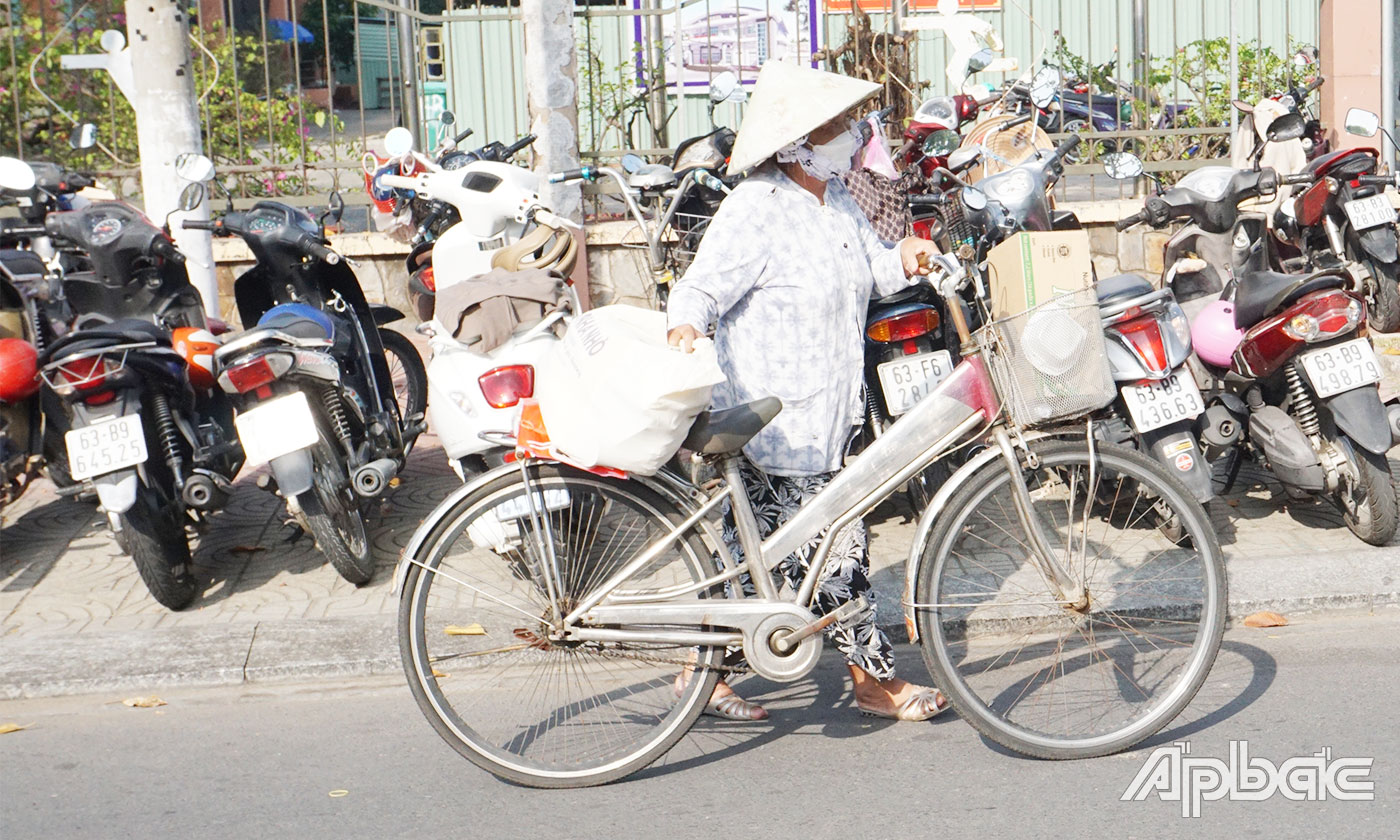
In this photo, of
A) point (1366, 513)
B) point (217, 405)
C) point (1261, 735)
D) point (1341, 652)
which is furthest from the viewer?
point (217, 405)

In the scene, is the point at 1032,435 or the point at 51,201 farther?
the point at 51,201

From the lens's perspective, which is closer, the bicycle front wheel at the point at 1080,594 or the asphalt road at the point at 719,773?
the asphalt road at the point at 719,773

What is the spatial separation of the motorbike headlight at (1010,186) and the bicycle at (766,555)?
1928 millimetres

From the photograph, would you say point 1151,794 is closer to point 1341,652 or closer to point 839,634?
point 839,634

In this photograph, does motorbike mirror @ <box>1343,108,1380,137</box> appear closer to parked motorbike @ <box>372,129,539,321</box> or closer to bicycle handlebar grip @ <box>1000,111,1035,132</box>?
bicycle handlebar grip @ <box>1000,111,1035,132</box>

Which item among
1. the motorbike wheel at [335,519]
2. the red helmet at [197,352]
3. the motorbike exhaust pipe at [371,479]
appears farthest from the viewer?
the red helmet at [197,352]

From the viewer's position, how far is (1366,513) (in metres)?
5.18

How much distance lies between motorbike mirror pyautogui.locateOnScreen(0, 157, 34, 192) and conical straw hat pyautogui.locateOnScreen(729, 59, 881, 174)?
10.9 ft

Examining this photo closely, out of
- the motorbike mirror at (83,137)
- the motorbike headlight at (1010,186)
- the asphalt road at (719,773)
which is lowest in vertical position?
the asphalt road at (719,773)

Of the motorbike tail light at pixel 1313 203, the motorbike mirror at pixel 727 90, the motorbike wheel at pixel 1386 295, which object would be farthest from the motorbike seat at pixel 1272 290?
the motorbike wheel at pixel 1386 295

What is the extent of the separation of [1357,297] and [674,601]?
2794 millimetres

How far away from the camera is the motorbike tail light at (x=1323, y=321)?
5055 millimetres

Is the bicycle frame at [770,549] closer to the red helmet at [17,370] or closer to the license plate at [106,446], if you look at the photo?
the license plate at [106,446]

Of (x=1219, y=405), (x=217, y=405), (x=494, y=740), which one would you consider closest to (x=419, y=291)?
(x=217, y=405)
